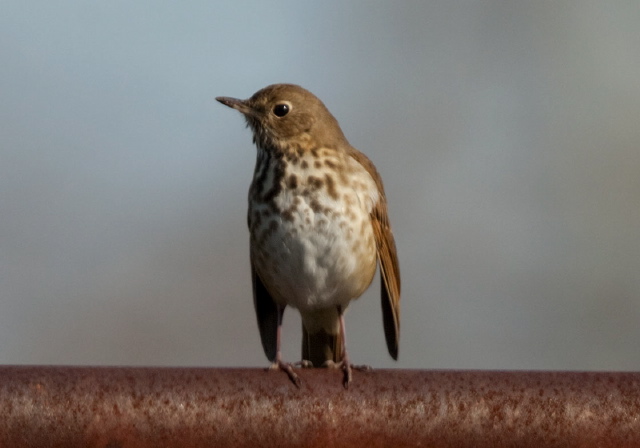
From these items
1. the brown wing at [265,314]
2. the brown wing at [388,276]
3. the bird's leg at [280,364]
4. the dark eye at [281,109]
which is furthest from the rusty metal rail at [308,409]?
the dark eye at [281,109]

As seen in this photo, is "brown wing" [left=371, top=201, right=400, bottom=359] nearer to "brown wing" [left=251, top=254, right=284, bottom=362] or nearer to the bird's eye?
"brown wing" [left=251, top=254, right=284, bottom=362]

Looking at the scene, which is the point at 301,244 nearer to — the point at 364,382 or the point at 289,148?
the point at 289,148

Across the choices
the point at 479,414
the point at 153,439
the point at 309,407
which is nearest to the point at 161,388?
the point at 153,439

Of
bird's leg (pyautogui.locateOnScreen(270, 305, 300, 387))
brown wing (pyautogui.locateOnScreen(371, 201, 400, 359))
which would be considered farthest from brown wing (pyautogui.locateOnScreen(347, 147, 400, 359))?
bird's leg (pyautogui.locateOnScreen(270, 305, 300, 387))

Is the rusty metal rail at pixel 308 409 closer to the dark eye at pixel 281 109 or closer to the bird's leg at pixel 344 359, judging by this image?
the bird's leg at pixel 344 359

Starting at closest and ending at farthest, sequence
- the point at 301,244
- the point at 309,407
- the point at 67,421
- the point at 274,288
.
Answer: the point at 67,421
the point at 309,407
the point at 301,244
the point at 274,288

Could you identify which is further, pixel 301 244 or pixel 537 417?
pixel 301 244
